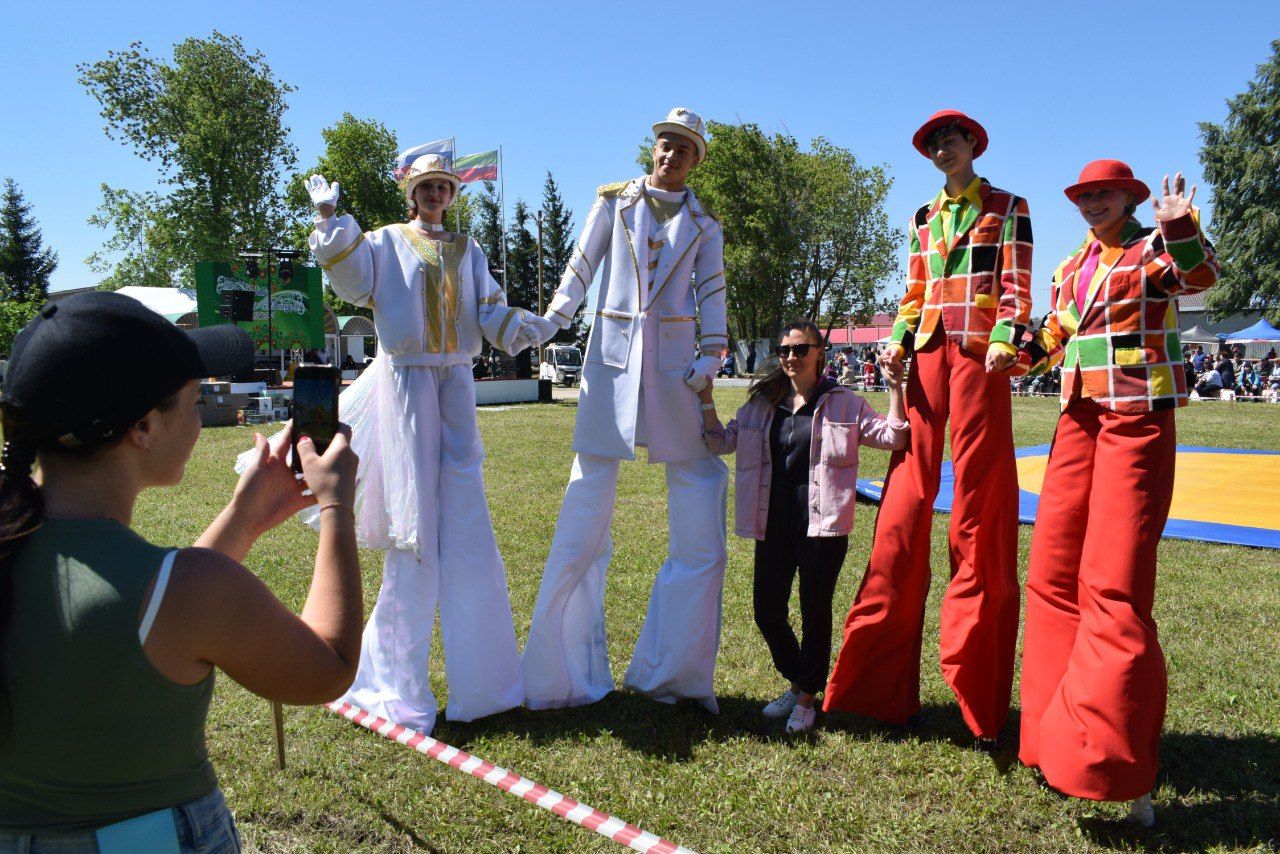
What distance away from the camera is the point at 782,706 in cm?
404

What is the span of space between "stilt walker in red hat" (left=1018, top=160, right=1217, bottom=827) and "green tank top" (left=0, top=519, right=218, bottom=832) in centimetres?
279

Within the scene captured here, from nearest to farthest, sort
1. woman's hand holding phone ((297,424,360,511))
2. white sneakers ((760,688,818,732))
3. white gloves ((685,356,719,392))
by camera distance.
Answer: woman's hand holding phone ((297,424,360,511)) → white sneakers ((760,688,818,732)) → white gloves ((685,356,719,392))

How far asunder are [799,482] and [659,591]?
814mm

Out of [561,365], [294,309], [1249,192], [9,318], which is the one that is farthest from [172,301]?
[1249,192]

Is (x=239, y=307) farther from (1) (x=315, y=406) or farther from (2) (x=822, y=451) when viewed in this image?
(1) (x=315, y=406)

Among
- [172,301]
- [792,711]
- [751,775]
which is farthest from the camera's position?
[172,301]

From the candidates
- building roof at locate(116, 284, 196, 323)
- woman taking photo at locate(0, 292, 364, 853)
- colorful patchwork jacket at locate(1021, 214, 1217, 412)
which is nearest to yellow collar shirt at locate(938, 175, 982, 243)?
colorful patchwork jacket at locate(1021, 214, 1217, 412)

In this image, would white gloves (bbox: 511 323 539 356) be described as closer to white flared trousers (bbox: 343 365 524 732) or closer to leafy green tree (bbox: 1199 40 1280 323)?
white flared trousers (bbox: 343 365 524 732)

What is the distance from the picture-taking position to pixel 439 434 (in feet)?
13.3

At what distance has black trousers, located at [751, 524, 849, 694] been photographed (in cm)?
390

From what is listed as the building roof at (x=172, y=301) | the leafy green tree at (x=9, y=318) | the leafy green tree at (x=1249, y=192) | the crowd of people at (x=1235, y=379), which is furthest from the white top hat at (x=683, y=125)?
the leafy green tree at (x=1249, y=192)

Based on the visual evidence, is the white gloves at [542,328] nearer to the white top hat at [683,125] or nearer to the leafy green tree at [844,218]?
the white top hat at [683,125]

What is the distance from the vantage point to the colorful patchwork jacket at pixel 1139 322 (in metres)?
3.02

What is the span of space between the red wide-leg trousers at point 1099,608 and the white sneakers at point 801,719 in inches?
34.3
